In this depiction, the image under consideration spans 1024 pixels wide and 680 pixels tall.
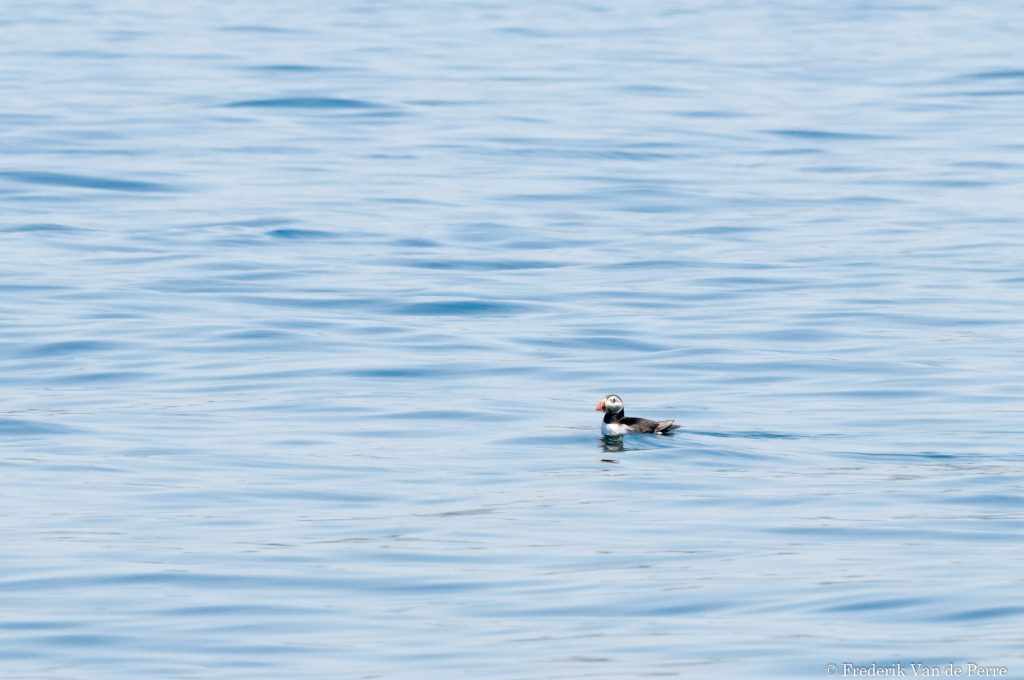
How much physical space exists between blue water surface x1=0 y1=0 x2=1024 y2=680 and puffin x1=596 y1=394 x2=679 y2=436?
0.23 m

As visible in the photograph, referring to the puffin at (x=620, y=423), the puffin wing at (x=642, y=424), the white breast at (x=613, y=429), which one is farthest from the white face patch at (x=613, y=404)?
the puffin wing at (x=642, y=424)

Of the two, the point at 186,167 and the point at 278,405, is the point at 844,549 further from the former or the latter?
the point at 186,167

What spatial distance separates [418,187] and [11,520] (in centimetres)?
1716

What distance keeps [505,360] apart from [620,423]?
3.50 meters

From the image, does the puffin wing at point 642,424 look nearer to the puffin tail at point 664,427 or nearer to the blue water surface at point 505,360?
the puffin tail at point 664,427

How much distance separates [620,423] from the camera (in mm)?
17766

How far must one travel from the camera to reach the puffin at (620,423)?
17.5 metres

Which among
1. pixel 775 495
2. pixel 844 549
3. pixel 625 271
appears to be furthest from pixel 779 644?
pixel 625 271

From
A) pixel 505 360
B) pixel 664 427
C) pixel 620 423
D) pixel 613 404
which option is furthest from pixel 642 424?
pixel 505 360

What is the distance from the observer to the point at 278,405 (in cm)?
1895

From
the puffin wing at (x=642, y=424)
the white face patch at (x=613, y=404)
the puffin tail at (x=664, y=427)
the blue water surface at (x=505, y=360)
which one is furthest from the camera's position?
the white face patch at (x=613, y=404)

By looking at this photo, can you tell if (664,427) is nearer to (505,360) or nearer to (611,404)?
(611,404)

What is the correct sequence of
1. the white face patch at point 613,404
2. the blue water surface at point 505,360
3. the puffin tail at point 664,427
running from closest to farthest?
the blue water surface at point 505,360
the puffin tail at point 664,427
the white face patch at point 613,404

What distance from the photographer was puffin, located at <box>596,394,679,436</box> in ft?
57.5
